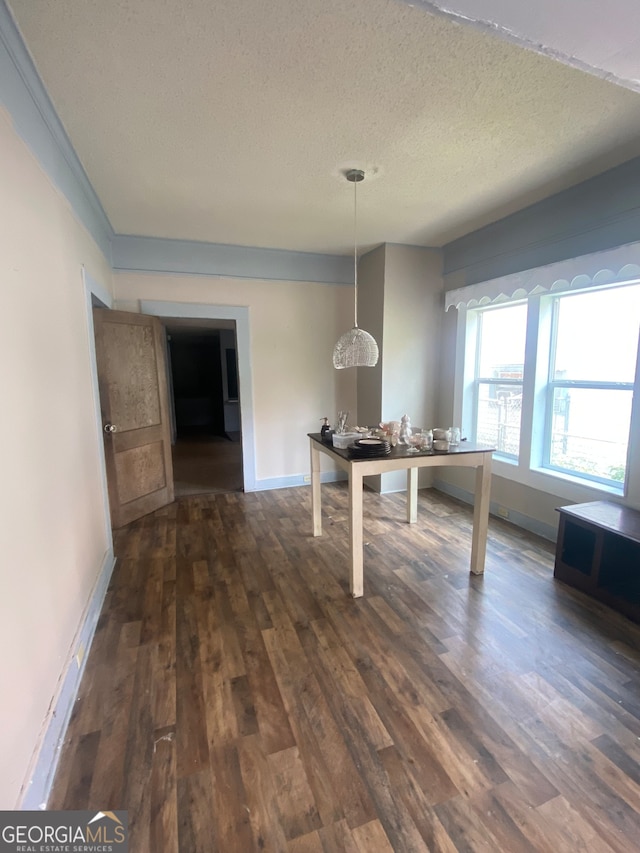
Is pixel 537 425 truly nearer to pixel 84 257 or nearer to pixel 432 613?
pixel 432 613

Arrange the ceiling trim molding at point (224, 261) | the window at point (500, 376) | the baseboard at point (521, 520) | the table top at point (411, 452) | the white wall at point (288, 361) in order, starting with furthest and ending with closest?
the white wall at point (288, 361)
the ceiling trim molding at point (224, 261)
the window at point (500, 376)
the baseboard at point (521, 520)
the table top at point (411, 452)

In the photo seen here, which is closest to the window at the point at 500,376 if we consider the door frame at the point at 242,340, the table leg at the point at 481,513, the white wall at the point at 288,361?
the table leg at the point at 481,513

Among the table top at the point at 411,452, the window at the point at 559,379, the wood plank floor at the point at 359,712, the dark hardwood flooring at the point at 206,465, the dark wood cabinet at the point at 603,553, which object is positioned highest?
the window at the point at 559,379

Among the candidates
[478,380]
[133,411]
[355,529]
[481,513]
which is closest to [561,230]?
[478,380]

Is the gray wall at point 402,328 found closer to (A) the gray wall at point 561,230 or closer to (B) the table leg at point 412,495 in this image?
(A) the gray wall at point 561,230

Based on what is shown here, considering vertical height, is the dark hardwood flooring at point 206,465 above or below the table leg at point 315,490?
below

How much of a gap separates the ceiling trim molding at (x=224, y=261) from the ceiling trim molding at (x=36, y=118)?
1.10 m

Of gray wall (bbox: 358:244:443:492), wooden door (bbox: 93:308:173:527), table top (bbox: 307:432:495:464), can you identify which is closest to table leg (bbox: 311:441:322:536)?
table top (bbox: 307:432:495:464)

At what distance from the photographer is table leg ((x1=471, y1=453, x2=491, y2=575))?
2539 millimetres

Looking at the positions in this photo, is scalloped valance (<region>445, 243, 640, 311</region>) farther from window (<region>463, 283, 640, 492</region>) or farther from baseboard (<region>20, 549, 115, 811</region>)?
baseboard (<region>20, 549, 115, 811</region>)

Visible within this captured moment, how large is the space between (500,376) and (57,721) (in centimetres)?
386

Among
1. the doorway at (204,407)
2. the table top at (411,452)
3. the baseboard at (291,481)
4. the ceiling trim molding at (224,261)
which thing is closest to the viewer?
the table top at (411,452)

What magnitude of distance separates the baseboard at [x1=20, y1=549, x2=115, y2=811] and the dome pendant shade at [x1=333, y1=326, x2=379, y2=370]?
7.19ft

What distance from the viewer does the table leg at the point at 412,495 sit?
11.0 feet
